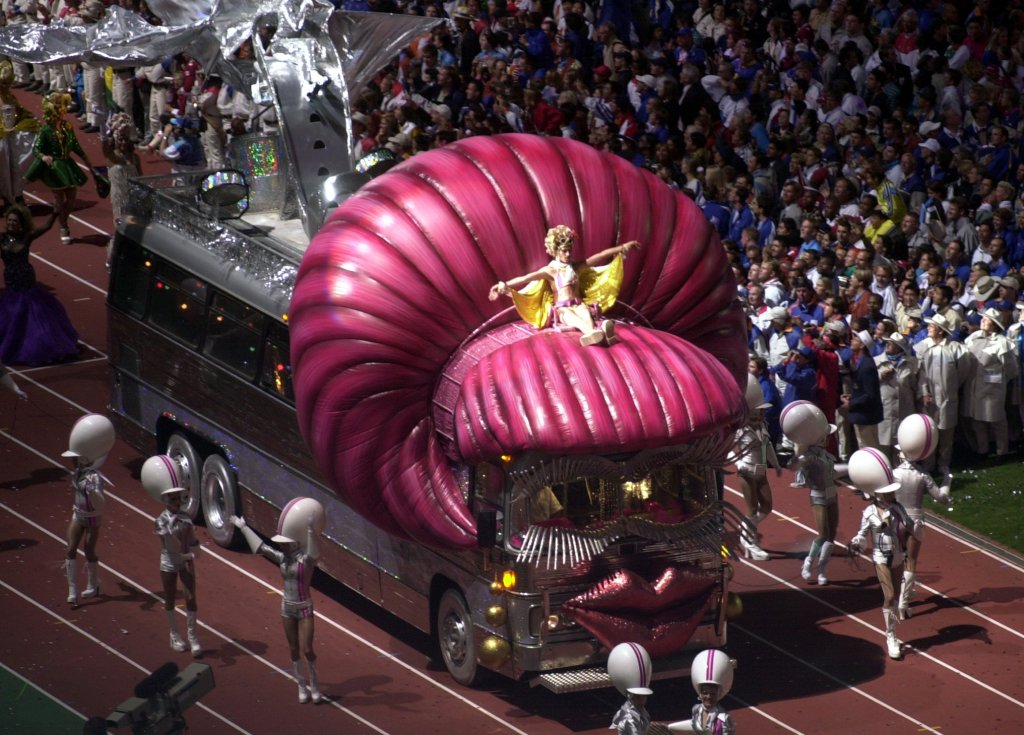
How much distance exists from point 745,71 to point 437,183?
10983 mm

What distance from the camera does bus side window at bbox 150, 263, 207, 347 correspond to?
19.5 metres

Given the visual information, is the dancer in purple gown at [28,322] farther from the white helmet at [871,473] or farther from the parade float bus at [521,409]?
the white helmet at [871,473]

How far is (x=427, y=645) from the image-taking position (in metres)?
17.7

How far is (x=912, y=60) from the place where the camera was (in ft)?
85.1

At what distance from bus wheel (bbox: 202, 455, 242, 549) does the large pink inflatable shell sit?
8.44ft

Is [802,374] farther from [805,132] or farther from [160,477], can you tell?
[160,477]

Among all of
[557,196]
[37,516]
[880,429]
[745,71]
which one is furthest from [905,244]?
[37,516]

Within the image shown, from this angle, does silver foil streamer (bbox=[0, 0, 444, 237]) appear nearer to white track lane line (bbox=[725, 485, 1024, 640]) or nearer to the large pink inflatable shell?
the large pink inflatable shell

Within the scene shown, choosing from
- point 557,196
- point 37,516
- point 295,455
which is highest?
point 557,196

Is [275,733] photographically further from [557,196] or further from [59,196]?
[59,196]

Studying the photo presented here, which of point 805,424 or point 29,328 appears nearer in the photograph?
point 805,424

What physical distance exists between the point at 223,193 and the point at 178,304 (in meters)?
1.12

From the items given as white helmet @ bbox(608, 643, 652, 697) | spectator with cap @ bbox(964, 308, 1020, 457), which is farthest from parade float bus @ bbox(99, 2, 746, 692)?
spectator with cap @ bbox(964, 308, 1020, 457)

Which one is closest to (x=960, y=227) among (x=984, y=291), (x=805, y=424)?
(x=984, y=291)
